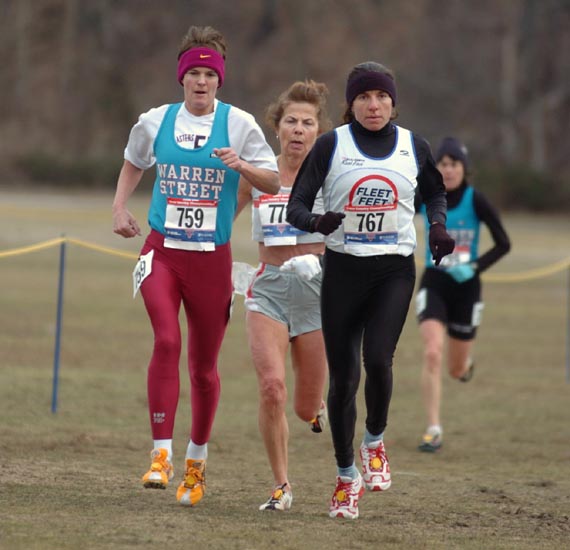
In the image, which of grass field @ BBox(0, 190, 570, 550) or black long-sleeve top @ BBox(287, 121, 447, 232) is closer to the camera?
grass field @ BBox(0, 190, 570, 550)

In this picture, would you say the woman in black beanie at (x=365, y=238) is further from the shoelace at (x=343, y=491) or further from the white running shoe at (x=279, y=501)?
the white running shoe at (x=279, y=501)

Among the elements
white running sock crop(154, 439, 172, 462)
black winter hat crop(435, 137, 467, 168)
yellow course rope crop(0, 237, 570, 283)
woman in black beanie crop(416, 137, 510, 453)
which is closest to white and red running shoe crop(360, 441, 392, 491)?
white running sock crop(154, 439, 172, 462)

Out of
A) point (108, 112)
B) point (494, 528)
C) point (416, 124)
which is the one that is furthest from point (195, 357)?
point (108, 112)

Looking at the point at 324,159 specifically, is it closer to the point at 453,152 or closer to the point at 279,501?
the point at 279,501

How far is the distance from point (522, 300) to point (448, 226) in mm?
12524

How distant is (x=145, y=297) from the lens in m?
6.70

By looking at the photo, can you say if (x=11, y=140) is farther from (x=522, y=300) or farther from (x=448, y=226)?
(x=448, y=226)

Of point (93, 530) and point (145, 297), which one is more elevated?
point (145, 297)

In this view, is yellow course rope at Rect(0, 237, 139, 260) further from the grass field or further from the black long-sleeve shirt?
the black long-sleeve shirt

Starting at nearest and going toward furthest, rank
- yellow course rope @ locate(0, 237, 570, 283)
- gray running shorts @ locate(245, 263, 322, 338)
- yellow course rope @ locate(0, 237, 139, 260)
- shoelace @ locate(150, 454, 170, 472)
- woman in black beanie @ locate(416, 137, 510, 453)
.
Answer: shoelace @ locate(150, 454, 170, 472) < gray running shorts @ locate(245, 263, 322, 338) < yellow course rope @ locate(0, 237, 139, 260) < yellow course rope @ locate(0, 237, 570, 283) < woman in black beanie @ locate(416, 137, 510, 453)

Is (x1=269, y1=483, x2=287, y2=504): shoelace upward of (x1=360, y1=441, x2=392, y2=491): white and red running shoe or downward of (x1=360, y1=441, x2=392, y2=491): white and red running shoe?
downward

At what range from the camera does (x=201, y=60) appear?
6840 mm

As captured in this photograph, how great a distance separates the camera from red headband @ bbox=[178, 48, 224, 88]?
684 centimetres

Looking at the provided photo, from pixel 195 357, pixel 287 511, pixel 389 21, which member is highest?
pixel 389 21
